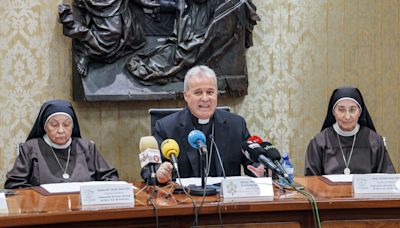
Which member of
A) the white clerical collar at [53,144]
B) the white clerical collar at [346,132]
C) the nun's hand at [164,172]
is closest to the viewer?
the nun's hand at [164,172]

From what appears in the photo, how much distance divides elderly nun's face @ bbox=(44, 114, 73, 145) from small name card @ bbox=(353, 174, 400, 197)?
74.3 inches

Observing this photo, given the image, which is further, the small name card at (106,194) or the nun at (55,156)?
the nun at (55,156)

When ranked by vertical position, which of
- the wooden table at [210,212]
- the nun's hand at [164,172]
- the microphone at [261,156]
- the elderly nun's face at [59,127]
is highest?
the elderly nun's face at [59,127]

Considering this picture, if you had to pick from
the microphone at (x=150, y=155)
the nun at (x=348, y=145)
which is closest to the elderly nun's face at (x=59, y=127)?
the microphone at (x=150, y=155)

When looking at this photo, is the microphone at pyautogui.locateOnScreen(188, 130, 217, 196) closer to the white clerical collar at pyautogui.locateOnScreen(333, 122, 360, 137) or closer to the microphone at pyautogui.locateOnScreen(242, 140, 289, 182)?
the microphone at pyautogui.locateOnScreen(242, 140, 289, 182)

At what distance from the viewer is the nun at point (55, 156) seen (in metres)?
4.05

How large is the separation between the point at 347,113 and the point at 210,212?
1.77 m

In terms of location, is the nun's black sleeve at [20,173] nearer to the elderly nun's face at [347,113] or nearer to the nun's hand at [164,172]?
the nun's hand at [164,172]

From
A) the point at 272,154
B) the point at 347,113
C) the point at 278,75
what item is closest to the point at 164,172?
the point at 272,154

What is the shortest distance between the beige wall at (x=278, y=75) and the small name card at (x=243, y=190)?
2.62 meters

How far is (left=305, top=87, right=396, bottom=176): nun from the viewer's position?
4.33 metres

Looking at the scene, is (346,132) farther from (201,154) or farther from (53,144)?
(53,144)

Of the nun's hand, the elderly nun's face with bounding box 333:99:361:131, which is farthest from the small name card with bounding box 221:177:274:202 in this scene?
the elderly nun's face with bounding box 333:99:361:131

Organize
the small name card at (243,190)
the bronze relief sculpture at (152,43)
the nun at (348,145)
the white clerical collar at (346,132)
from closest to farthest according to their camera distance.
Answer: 1. the small name card at (243,190)
2. the nun at (348,145)
3. the white clerical collar at (346,132)
4. the bronze relief sculpture at (152,43)
